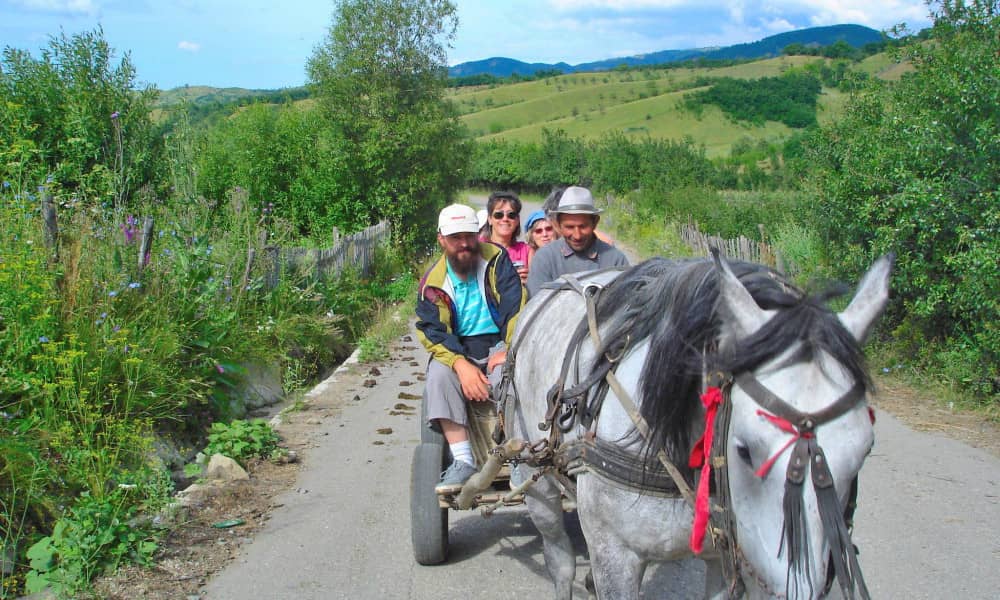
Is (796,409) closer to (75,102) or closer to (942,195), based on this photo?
(942,195)

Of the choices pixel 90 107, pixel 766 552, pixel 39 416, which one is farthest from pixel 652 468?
pixel 90 107

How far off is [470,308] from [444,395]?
53cm

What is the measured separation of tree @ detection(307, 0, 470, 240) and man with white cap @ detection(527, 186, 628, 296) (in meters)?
14.0

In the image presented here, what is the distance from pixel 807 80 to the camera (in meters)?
84.2

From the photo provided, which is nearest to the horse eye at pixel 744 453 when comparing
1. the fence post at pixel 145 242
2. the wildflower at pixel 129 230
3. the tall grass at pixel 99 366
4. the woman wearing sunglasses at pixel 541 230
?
the tall grass at pixel 99 366

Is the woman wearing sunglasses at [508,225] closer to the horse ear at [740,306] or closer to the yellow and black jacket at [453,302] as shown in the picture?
the yellow and black jacket at [453,302]

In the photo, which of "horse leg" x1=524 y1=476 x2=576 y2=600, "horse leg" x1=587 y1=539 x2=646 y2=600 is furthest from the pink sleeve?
"horse leg" x1=587 y1=539 x2=646 y2=600

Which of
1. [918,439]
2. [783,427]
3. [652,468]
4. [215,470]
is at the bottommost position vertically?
[918,439]

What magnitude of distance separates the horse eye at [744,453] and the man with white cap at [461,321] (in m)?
2.07

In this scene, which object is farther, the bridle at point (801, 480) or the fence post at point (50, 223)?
the fence post at point (50, 223)

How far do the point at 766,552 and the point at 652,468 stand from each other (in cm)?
58

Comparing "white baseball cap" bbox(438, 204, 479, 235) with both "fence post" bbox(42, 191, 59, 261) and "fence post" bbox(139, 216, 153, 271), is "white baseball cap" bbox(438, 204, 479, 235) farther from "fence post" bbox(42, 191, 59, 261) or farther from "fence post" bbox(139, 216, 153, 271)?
"fence post" bbox(139, 216, 153, 271)

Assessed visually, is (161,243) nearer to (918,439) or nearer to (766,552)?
(766,552)

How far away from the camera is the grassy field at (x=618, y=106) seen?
75812 millimetres
